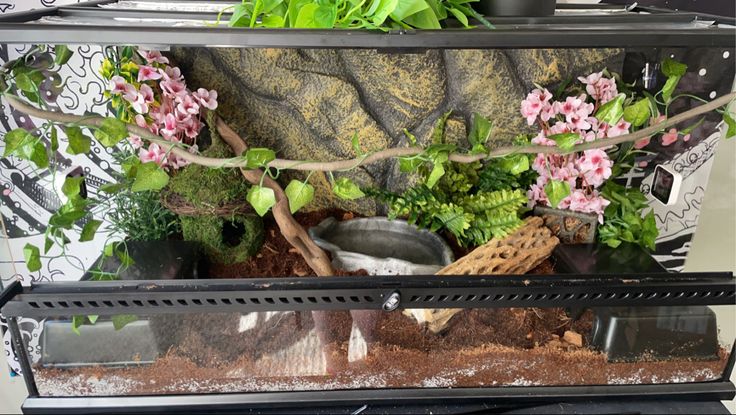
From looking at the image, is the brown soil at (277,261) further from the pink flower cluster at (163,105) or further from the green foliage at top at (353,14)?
the green foliage at top at (353,14)

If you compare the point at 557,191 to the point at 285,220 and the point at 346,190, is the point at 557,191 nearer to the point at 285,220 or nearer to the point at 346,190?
the point at 346,190

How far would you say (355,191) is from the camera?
0.81 meters

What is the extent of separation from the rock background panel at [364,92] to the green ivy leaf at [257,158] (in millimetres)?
99

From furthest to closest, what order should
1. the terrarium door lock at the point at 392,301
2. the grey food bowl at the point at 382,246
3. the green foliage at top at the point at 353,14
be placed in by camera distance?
the grey food bowl at the point at 382,246 < the terrarium door lock at the point at 392,301 < the green foliage at top at the point at 353,14

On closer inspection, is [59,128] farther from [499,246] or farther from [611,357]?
[611,357]

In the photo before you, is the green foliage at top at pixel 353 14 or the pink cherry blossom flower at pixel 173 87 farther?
the pink cherry blossom flower at pixel 173 87

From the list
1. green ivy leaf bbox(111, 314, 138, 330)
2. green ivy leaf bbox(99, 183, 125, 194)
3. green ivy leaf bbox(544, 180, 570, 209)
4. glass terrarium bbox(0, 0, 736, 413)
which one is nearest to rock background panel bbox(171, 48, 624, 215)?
glass terrarium bbox(0, 0, 736, 413)

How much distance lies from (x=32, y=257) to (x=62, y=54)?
1.09 ft

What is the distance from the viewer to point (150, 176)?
0.78m

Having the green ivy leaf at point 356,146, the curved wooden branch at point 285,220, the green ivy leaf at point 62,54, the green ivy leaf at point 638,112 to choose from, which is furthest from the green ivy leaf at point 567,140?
A: the green ivy leaf at point 62,54

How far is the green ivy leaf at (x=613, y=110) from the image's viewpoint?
0.82 m

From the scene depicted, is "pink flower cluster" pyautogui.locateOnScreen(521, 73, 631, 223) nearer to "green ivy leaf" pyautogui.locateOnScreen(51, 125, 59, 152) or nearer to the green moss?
the green moss

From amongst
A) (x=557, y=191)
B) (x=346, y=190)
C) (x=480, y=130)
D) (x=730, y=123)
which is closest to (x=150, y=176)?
(x=346, y=190)

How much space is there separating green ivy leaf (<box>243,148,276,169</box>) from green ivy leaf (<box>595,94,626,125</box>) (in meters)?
0.55
